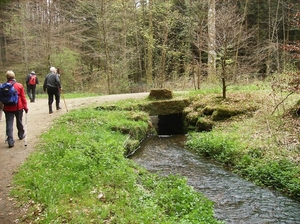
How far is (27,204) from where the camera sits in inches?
214

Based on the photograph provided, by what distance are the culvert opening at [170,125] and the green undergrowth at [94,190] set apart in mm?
7100

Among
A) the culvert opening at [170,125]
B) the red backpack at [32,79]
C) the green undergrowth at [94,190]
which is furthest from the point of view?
the red backpack at [32,79]

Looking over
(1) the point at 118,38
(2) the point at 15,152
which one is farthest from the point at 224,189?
(1) the point at 118,38

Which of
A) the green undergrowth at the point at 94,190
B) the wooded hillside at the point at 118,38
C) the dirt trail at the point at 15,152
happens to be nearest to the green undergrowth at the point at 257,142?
the green undergrowth at the point at 94,190

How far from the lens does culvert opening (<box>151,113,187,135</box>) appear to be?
15.8m

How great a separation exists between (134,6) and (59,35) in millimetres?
7113

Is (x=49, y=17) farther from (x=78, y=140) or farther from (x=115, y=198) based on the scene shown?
(x=115, y=198)

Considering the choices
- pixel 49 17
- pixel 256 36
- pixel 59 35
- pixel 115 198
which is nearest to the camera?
pixel 115 198

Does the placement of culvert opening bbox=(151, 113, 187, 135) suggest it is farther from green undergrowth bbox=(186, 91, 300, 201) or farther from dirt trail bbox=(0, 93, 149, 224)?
dirt trail bbox=(0, 93, 149, 224)

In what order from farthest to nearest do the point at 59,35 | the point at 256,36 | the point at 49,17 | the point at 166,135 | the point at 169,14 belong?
the point at 256,36, the point at 59,35, the point at 49,17, the point at 169,14, the point at 166,135

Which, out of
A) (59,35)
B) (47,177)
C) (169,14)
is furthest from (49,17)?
(47,177)

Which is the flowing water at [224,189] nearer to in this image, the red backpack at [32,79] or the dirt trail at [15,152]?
the dirt trail at [15,152]

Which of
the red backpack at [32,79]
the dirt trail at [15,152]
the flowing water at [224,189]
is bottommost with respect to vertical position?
the flowing water at [224,189]

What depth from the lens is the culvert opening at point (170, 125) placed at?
15828 millimetres
